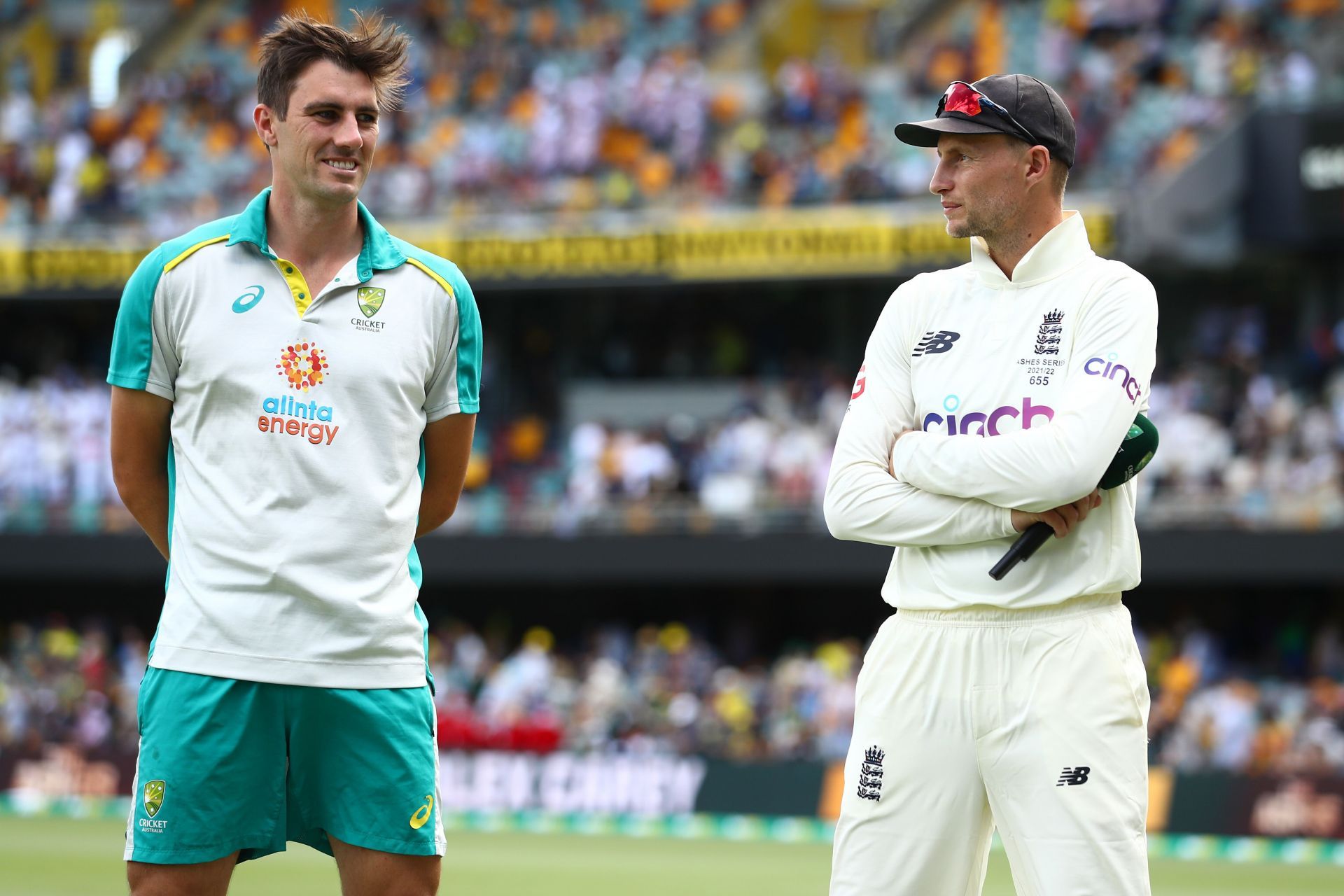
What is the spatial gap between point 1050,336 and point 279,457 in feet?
5.64

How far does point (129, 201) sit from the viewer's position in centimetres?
2414

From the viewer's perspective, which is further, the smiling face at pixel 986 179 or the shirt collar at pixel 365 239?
the smiling face at pixel 986 179

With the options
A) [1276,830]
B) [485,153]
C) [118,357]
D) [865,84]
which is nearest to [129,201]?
[485,153]

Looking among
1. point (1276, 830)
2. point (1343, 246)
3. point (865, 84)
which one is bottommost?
point (1276, 830)

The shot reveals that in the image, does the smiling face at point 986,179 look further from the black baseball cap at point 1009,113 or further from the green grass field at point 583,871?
the green grass field at point 583,871

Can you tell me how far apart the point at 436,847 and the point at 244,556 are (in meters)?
0.74

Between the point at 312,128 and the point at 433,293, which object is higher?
the point at 312,128

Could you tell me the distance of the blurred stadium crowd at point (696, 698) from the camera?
53.2ft

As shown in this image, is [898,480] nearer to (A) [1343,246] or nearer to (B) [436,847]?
(B) [436,847]

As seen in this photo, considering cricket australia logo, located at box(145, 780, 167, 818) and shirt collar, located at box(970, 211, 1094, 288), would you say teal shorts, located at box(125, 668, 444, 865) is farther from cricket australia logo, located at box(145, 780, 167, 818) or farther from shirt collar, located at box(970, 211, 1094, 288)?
shirt collar, located at box(970, 211, 1094, 288)

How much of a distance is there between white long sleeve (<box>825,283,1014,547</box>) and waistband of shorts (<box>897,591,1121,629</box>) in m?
0.16

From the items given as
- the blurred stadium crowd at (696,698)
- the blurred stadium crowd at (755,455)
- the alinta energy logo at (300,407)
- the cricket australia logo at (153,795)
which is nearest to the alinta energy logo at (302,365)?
the alinta energy logo at (300,407)

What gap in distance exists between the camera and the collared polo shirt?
3.88m

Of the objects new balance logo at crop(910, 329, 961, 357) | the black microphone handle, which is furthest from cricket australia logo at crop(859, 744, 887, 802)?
new balance logo at crop(910, 329, 961, 357)
